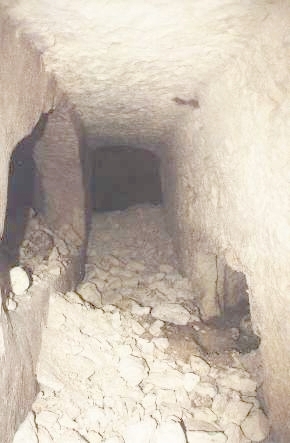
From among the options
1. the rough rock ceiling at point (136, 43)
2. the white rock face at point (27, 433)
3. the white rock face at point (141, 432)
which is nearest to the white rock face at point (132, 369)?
the white rock face at point (141, 432)

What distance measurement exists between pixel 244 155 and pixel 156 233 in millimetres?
2662

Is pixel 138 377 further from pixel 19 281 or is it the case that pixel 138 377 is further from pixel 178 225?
pixel 178 225

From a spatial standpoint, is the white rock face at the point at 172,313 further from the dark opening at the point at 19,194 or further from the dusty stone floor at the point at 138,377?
the dark opening at the point at 19,194

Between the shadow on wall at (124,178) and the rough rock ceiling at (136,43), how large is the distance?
10.2ft

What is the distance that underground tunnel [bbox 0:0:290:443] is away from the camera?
155 cm

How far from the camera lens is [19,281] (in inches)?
85.9

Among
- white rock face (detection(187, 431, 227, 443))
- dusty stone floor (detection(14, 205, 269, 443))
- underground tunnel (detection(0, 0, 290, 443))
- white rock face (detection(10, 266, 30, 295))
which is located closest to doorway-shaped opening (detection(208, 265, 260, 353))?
underground tunnel (detection(0, 0, 290, 443))

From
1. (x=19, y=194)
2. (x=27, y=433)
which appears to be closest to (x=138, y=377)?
(x=27, y=433)

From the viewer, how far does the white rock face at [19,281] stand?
2150 millimetres

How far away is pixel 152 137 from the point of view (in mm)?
3719

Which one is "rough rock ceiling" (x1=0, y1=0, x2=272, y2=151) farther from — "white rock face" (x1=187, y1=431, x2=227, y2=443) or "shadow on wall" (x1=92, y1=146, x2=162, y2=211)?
"shadow on wall" (x1=92, y1=146, x2=162, y2=211)

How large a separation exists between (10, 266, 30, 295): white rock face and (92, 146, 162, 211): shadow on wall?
3709 millimetres

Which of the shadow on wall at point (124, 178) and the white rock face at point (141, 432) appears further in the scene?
the shadow on wall at point (124, 178)

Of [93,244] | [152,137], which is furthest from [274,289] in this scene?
[93,244]
